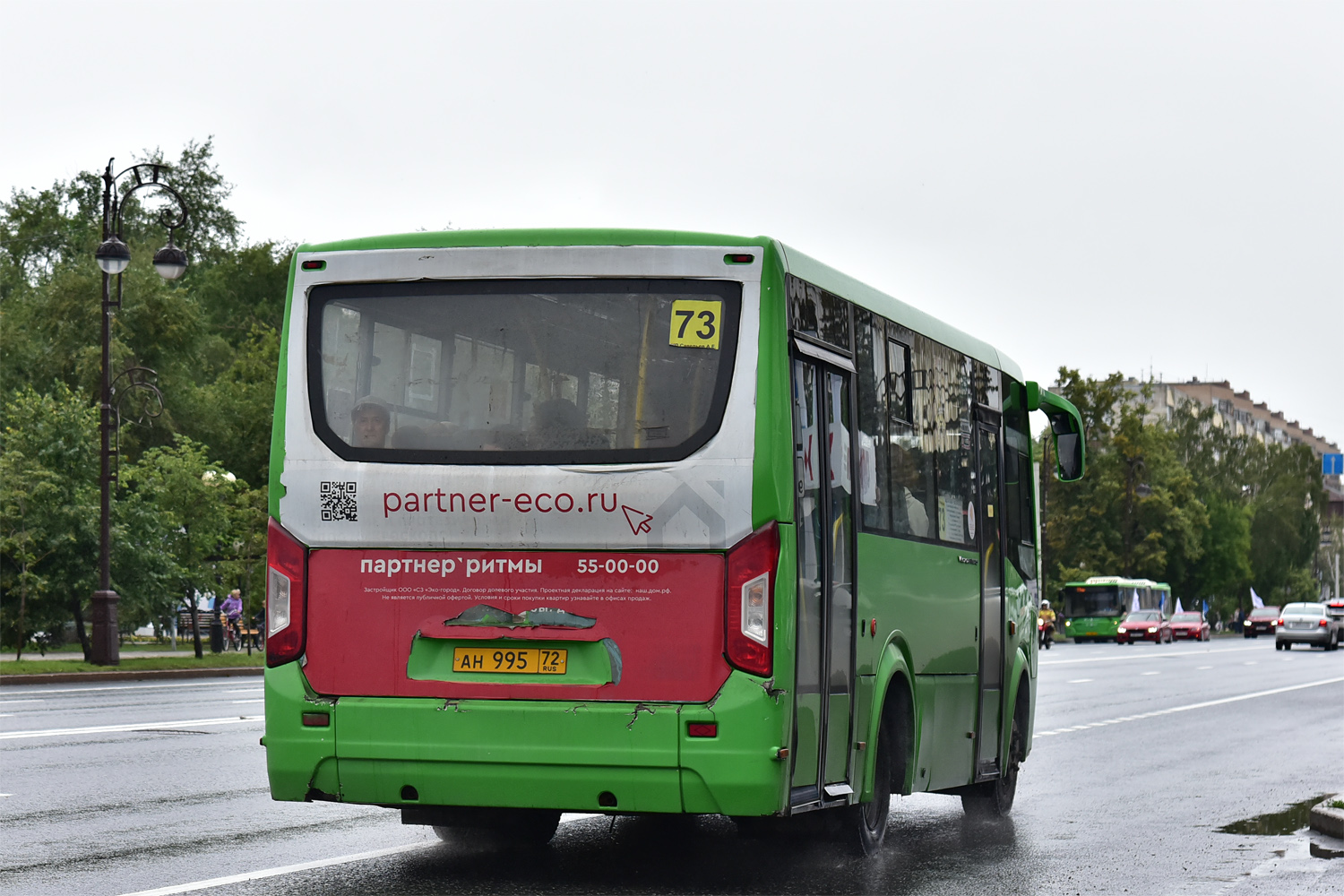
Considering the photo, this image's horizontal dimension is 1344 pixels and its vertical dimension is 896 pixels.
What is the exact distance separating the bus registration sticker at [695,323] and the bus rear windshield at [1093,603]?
83.5m

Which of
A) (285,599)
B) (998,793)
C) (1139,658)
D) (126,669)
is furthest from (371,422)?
(1139,658)

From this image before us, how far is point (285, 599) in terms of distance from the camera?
29.2 feet

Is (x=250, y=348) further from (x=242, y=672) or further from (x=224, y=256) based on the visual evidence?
(x=242, y=672)

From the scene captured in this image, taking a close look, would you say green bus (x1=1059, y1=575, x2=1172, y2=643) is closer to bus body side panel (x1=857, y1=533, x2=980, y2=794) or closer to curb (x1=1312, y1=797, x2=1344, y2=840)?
curb (x1=1312, y1=797, x2=1344, y2=840)

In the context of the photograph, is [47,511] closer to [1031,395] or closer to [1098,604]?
[1031,395]

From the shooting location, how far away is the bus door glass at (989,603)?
12.2 metres

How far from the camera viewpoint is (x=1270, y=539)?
426 ft

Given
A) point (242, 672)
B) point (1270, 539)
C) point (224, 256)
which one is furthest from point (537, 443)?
point (1270, 539)

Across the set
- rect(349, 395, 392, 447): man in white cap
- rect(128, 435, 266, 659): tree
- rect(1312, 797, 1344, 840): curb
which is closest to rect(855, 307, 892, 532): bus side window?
rect(349, 395, 392, 447): man in white cap

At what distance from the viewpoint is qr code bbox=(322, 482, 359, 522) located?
882 cm

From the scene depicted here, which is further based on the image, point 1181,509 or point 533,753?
point 1181,509

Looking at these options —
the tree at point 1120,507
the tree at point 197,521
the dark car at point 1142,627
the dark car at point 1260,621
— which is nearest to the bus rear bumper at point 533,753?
the tree at point 197,521

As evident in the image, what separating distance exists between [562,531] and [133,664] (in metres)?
27.7

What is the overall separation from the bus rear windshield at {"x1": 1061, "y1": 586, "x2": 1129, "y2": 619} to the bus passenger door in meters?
82.6
